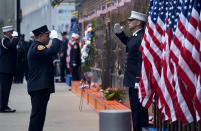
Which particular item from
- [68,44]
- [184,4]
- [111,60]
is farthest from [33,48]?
[68,44]

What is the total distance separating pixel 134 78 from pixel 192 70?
259 cm

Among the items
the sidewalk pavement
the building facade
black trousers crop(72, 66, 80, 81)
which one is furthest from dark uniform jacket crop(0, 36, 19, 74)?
the building facade

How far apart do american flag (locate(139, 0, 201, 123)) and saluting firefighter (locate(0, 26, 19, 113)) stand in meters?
6.91

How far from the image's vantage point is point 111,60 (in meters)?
15.1

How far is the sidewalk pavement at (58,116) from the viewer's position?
11.6 m

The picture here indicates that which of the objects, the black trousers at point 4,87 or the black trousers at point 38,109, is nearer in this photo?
the black trousers at point 38,109

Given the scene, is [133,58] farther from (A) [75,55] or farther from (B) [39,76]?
(A) [75,55]

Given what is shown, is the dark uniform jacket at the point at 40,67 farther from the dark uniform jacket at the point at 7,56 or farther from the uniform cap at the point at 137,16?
the dark uniform jacket at the point at 7,56

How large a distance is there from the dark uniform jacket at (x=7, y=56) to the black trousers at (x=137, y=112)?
241 inches

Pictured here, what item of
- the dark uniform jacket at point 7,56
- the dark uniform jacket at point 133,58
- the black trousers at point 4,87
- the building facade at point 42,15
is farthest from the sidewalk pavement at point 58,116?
the building facade at point 42,15

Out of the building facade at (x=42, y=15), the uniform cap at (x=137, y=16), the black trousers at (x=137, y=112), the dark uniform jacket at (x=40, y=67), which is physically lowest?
the black trousers at (x=137, y=112)

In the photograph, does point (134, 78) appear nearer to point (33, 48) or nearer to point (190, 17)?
point (33, 48)

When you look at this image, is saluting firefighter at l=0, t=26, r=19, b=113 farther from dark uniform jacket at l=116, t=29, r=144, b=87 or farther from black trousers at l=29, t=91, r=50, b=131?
dark uniform jacket at l=116, t=29, r=144, b=87

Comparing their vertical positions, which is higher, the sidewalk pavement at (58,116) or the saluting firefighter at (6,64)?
the saluting firefighter at (6,64)
